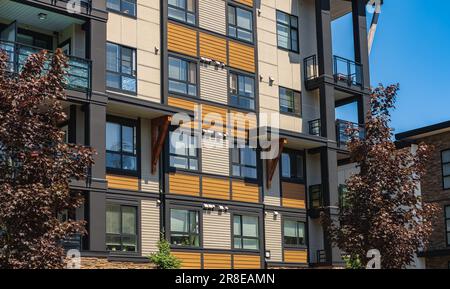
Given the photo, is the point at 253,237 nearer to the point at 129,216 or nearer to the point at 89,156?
the point at 129,216

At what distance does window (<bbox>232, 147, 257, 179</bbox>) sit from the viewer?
32031 millimetres

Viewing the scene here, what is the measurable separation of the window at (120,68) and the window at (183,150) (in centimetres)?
277

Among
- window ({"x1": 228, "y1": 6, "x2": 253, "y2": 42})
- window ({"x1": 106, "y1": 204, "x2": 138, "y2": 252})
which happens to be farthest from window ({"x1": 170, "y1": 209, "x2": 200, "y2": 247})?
window ({"x1": 228, "y1": 6, "x2": 253, "y2": 42})

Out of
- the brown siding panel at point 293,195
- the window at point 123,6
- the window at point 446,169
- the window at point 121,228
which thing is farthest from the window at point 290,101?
the window at point 446,169

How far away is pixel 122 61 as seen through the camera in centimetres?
2856

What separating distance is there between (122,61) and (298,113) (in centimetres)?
1017

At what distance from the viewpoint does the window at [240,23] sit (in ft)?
109

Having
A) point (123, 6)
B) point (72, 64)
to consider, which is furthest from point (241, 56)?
point (72, 64)

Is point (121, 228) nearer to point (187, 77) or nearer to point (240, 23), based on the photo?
point (187, 77)

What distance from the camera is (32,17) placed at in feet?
88.9

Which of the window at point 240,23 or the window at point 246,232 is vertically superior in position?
the window at point 240,23

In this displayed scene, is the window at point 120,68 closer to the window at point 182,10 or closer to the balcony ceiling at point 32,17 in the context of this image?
the balcony ceiling at point 32,17
